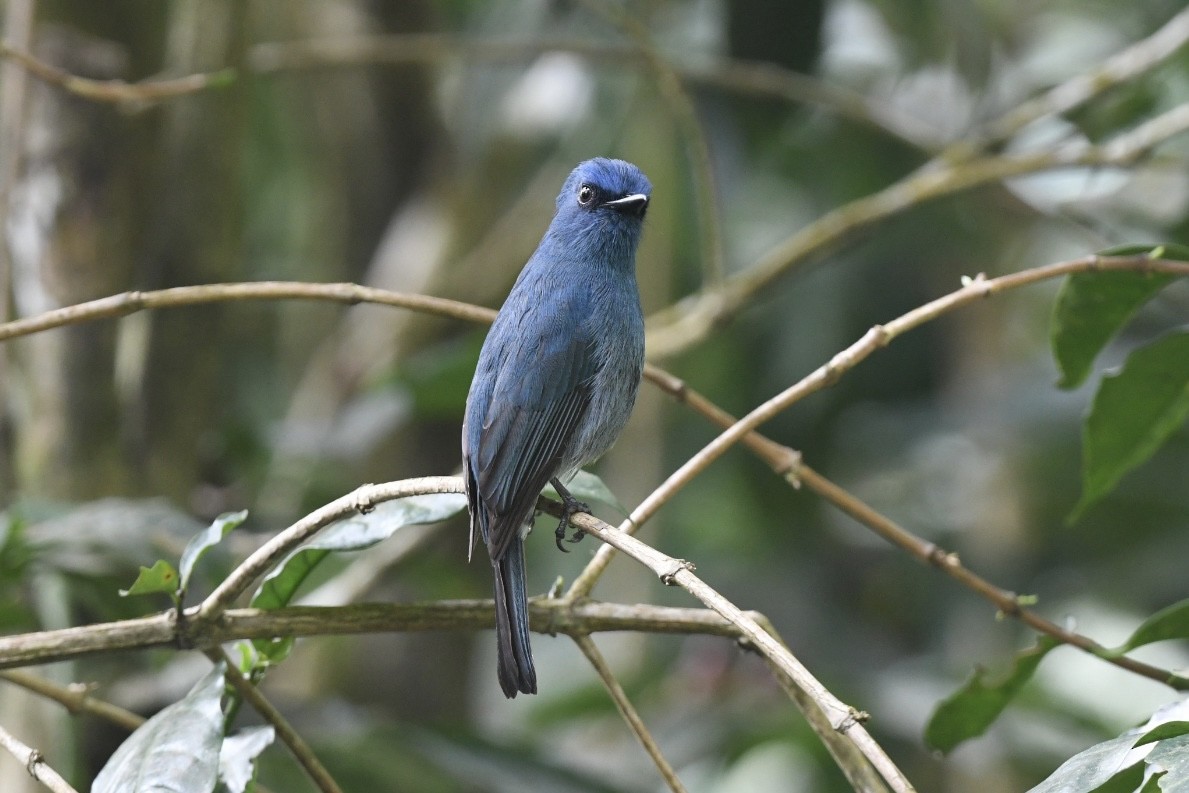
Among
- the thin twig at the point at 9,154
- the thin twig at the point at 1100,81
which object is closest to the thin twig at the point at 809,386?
the thin twig at the point at 9,154

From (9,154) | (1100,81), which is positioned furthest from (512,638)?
(1100,81)

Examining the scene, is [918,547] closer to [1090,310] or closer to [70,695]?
[1090,310]

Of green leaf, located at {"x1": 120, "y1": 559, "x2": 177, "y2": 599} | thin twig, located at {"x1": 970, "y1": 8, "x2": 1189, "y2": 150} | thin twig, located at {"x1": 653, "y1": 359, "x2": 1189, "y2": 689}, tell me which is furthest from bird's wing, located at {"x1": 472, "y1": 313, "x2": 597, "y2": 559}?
thin twig, located at {"x1": 970, "y1": 8, "x2": 1189, "y2": 150}

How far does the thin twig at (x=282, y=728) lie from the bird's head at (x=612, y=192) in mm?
1497

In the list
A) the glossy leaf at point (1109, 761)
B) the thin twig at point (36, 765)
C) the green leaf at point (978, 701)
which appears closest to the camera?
the glossy leaf at point (1109, 761)

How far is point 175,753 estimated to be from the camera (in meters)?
1.88

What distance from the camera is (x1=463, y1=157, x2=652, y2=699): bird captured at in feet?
8.51

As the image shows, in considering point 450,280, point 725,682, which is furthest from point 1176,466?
point 450,280

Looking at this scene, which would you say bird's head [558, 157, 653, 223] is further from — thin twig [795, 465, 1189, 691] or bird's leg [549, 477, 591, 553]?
thin twig [795, 465, 1189, 691]

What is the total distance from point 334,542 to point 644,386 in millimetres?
2858

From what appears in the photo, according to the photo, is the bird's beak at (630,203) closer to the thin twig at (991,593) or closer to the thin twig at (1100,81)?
the thin twig at (991,593)

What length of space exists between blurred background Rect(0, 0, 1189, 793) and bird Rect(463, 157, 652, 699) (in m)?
0.37

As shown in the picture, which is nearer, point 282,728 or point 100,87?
point 282,728

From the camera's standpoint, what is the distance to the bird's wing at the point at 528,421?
256cm
